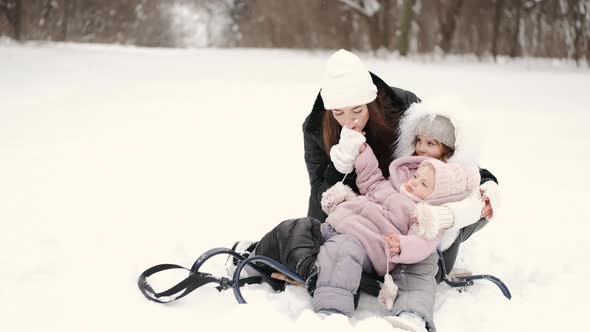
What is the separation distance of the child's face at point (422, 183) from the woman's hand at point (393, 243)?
0.20 metres

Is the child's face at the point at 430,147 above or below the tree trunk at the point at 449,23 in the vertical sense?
below

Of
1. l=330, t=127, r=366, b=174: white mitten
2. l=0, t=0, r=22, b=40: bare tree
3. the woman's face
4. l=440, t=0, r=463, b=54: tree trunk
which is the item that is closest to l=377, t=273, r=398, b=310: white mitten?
l=330, t=127, r=366, b=174: white mitten

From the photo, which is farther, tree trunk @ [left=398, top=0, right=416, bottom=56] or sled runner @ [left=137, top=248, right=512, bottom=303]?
tree trunk @ [left=398, top=0, right=416, bottom=56]

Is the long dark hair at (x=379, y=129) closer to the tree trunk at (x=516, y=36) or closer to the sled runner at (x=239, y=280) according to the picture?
the sled runner at (x=239, y=280)

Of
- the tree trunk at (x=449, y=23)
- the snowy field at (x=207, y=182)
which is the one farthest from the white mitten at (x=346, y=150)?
the tree trunk at (x=449, y=23)

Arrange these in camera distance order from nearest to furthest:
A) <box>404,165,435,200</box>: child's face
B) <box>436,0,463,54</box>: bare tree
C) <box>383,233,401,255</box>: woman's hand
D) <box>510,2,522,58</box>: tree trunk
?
<box>383,233,401,255</box>: woman's hand, <box>404,165,435,200</box>: child's face, <box>510,2,522,58</box>: tree trunk, <box>436,0,463,54</box>: bare tree

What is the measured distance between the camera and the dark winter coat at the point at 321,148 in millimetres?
2512

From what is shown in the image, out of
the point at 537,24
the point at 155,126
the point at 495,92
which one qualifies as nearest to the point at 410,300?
the point at 155,126

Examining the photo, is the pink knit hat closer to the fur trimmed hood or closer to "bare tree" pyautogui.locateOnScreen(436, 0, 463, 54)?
the fur trimmed hood

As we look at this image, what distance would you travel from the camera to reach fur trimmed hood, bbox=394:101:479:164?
7.46ft

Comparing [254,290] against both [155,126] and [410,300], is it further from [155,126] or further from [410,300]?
[155,126]

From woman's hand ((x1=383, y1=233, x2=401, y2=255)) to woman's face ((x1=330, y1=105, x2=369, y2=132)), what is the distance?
1.64ft

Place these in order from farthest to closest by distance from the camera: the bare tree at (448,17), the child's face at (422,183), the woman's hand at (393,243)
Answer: the bare tree at (448,17) → the child's face at (422,183) → the woman's hand at (393,243)

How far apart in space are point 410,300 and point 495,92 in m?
5.74
